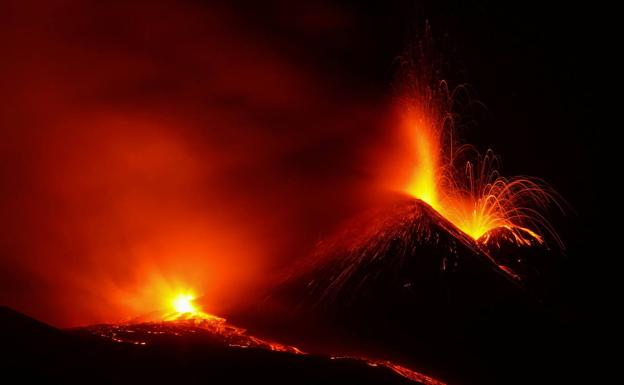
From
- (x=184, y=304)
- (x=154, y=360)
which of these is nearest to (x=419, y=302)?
(x=184, y=304)

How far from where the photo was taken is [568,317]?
20484 mm

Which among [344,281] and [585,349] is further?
[344,281]

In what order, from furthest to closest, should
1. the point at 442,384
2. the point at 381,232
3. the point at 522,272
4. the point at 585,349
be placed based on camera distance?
the point at 522,272, the point at 381,232, the point at 585,349, the point at 442,384

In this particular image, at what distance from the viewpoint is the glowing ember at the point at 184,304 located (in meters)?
19.6

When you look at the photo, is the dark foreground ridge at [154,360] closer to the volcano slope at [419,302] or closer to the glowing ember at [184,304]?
the volcano slope at [419,302]

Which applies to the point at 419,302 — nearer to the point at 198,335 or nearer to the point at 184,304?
the point at 198,335

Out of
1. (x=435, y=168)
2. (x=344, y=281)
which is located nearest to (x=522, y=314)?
(x=344, y=281)

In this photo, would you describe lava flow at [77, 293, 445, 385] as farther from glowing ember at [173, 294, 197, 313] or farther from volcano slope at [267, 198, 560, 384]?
glowing ember at [173, 294, 197, 313]

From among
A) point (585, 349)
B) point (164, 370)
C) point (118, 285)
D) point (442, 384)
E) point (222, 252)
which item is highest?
point (222, 252)

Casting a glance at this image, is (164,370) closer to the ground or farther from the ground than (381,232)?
closer to the ground

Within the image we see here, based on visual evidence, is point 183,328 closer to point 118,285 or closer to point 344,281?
point 344,281

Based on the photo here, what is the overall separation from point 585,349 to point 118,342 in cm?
1405

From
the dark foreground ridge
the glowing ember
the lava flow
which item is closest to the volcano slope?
the lava flow

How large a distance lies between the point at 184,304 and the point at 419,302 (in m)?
8.96
